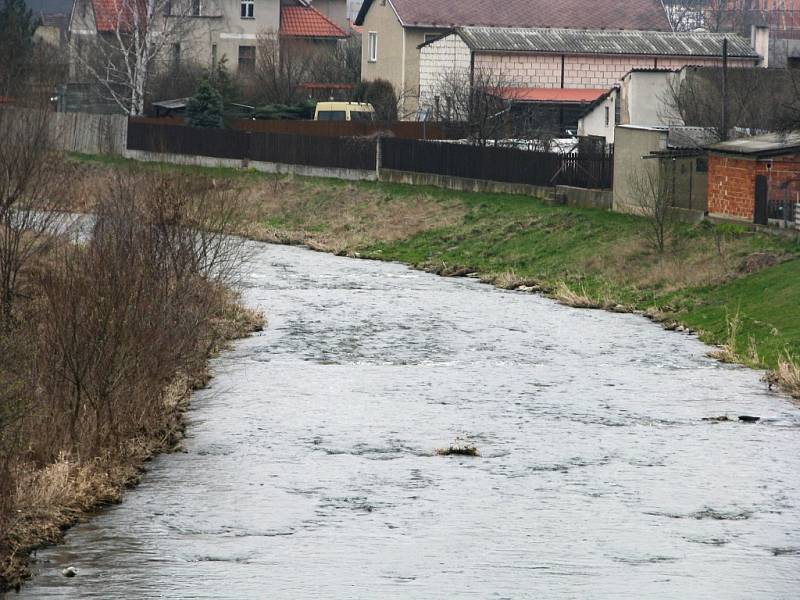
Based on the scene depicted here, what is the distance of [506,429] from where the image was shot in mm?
25359

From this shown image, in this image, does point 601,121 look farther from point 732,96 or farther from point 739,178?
point 739,178

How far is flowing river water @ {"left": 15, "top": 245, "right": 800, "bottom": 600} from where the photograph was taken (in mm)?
18078

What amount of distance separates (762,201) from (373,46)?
41949 mm

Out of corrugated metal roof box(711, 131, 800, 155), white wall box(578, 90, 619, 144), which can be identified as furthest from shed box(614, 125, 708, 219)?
white wall box(578, 90, 619, 144)

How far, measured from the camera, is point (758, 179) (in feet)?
139

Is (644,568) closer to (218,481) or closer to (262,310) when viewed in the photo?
(218,481)

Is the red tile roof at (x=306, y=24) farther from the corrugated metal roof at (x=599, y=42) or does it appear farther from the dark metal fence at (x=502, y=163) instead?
the dark metal fence at (x=502, y=163)

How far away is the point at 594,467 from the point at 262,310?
15.9 metres

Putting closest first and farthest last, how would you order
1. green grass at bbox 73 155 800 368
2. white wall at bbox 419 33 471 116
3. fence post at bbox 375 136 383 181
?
green grass at bbox 73 155 800 368 → fence post at bbox 375 136 383 181 → white wall at bbox 419 33 471 116

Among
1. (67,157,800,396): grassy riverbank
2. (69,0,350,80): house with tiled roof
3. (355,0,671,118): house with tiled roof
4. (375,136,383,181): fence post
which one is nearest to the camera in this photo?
(67,157,800,396): grassy riverbank

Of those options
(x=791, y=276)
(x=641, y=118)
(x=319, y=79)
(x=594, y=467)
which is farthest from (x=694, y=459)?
(x=319, y=79)

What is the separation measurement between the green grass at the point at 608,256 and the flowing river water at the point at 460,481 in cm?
199

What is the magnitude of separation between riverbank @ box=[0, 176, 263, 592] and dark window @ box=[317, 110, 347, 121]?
41.8 metres

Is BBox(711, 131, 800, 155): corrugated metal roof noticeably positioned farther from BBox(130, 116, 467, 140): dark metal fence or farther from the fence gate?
BBox(130, 116, 467, 140): dark metal fence
